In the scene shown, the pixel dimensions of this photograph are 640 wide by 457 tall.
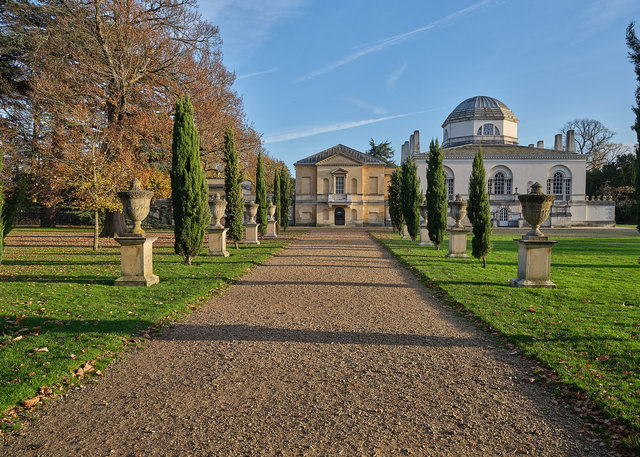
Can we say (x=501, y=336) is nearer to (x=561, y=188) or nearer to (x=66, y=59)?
(x=66, y=59)

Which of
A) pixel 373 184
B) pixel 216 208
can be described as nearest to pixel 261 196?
pixel 216 208

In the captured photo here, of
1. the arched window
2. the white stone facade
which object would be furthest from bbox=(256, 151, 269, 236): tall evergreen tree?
the arched window

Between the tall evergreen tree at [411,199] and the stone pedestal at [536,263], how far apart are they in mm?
14065

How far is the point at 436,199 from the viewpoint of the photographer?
18.0 metres

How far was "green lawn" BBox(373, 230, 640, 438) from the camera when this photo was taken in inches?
157

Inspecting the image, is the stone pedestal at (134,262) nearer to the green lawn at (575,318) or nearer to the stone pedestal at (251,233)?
the green lawn at (575,318)

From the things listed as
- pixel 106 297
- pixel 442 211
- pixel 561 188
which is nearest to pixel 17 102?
pixel 106 297

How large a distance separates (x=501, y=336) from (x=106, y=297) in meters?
6.62

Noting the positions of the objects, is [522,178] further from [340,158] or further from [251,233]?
[251,233]

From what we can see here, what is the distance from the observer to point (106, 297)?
7.71 metres

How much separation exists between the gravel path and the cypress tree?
Result: 11746 millimetres

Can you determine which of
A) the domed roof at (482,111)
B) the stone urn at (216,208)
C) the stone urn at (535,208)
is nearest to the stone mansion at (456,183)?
the domed roof at (482,111)

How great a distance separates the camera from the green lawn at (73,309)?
4293 millimetres

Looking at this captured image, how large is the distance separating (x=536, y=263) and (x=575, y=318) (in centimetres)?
279
